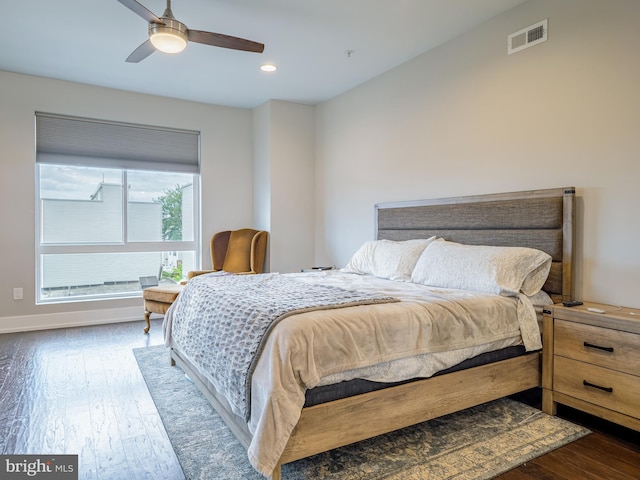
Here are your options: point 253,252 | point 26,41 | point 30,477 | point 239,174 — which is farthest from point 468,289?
point 26,41

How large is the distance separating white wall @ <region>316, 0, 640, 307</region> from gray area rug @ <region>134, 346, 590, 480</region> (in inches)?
37.1

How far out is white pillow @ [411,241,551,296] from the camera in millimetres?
2500

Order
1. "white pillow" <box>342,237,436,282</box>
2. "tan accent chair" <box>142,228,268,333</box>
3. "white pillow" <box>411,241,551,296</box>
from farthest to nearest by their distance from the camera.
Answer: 1. "tan accent chair" <box>142,228,268,333</box>
2. "white pillow" <box>342,237,436,282</box>
3. "white pillow" <box>411,241,551,296</box>

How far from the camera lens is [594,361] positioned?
2166mm

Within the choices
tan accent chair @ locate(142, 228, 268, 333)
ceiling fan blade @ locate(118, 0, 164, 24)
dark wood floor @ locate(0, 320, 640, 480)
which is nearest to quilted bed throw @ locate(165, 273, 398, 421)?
dark wood floor @ locate(0, 320, 640, 480)

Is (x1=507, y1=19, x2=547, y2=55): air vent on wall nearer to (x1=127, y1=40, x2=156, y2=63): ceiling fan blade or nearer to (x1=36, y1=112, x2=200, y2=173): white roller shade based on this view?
(x1=127, y1=40, x2=156, y2=63): ceiling fan blade

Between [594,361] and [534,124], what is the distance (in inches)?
63.0

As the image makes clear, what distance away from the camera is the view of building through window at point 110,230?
461 cm

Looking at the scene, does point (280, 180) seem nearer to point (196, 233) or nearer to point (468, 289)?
point (196, 233)

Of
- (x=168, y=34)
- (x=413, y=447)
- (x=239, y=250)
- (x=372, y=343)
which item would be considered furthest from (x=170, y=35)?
(x=239, y=250)

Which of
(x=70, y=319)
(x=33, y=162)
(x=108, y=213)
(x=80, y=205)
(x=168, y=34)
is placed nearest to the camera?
(x=168, y=34)

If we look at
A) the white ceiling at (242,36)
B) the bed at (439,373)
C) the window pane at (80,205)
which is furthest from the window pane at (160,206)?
the bed at (439,373)

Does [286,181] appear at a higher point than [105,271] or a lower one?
higher

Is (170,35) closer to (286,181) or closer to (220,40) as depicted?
(220,40)
